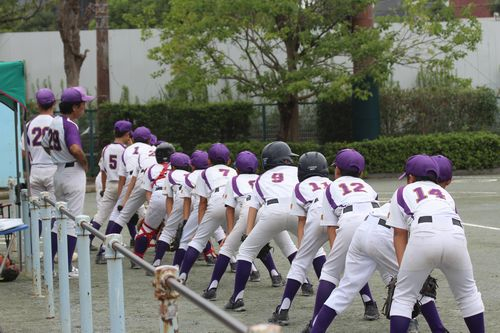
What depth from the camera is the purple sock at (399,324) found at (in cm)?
737

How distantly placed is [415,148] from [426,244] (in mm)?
23089

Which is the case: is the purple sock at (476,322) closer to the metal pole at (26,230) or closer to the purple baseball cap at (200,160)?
the purple baseball cap at (200,160)

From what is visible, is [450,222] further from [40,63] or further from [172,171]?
[40,63]

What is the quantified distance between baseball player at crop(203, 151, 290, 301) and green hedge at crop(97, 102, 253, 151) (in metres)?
19.9

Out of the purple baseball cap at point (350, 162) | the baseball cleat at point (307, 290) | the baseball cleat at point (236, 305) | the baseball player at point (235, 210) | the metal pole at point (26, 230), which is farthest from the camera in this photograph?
the metal pole at point (26, 230)

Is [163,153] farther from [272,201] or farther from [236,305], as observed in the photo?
[236,305]

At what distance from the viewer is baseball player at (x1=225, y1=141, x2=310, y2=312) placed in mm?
9867

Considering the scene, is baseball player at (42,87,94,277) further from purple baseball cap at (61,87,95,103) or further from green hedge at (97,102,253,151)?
green hedge at (97,102,253,151)

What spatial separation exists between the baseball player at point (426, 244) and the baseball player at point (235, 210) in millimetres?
3069

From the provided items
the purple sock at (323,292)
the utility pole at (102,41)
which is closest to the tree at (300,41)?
the utility pole at (102,41)

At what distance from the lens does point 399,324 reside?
738 centimetres

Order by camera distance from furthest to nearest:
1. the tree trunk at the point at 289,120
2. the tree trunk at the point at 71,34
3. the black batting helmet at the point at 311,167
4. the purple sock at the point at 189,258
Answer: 1. the tree trunk at the point at 289,120
2. the tree trunk at the point at 71,34
3. the purple sock at the point at 189,258
4. the black batting helmet at the point at 311,167

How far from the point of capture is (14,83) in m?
11.8

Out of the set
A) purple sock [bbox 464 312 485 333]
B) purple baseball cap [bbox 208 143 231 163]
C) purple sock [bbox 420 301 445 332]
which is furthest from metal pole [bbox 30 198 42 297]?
purple sock [bbox 464 312 485 333]
